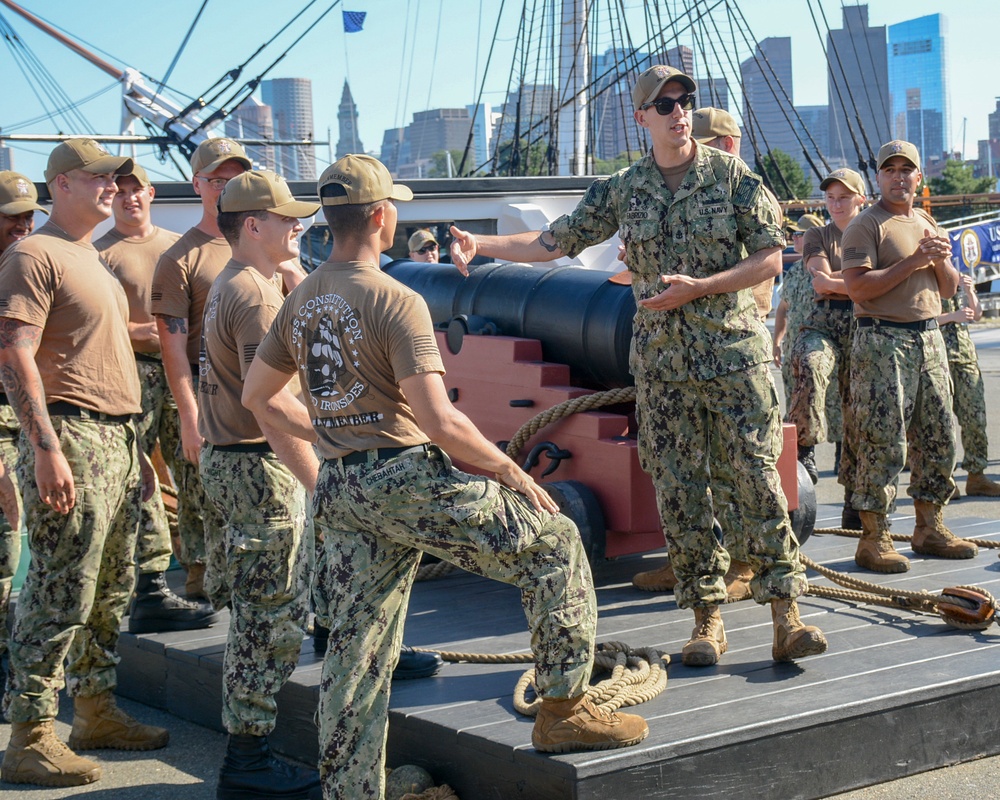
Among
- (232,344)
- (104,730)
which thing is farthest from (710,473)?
(104,730)

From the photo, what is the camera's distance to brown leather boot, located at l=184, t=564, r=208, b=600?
211 inches

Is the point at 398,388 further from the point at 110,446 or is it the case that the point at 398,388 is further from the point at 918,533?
the point at 918,533

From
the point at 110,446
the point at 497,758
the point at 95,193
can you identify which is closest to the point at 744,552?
the point at 497,758

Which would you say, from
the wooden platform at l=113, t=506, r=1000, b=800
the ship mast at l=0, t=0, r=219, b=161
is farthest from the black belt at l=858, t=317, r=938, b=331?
the ship mast at l=0, t=0, r=219, b=161

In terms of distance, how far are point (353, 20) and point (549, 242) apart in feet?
77.1

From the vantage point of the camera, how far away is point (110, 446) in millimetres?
4043

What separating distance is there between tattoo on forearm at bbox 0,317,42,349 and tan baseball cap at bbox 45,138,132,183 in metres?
0.49

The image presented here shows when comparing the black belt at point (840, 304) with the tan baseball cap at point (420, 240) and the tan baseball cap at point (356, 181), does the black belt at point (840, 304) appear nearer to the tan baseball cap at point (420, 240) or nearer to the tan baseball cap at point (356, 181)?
the tan baseball cap at point (420, 240)

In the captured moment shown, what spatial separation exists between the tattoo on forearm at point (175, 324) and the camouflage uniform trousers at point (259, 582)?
2.71 feet

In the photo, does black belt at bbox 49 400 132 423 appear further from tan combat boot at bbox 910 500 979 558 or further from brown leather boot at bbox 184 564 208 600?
tan combat boot at bbox 910 500 979 558

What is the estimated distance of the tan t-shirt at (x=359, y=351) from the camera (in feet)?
9.76

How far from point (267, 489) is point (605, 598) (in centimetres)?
168

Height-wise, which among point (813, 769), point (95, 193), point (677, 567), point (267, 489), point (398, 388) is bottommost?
point (813, 769)

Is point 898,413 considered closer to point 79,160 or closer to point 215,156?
point 215,156
